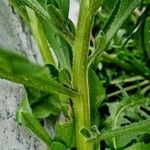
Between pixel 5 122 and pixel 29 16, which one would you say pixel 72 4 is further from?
pixel 5 122

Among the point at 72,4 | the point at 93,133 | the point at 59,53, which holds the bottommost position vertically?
the point at 93,133

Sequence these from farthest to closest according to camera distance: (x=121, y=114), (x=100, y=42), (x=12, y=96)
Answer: (x=121, y=114) < (x=12, y=96) < (x=100, y=42)

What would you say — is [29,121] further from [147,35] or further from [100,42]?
[147,35]

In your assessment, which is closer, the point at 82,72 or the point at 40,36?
the point at 82,72

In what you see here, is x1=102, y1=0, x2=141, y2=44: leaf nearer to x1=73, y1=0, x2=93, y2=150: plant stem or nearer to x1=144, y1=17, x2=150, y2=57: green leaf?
x1=73, y1=0, x2=93, y2=150: plant stem

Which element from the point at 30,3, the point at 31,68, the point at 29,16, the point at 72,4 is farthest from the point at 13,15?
the point at 31,68

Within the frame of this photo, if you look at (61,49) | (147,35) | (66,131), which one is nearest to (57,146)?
(66,131)

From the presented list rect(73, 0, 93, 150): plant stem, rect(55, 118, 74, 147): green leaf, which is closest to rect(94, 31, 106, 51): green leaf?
rect(73, 0, 93, 150): plant stem
